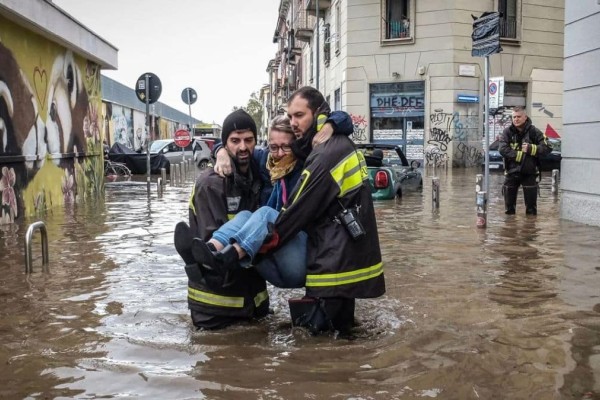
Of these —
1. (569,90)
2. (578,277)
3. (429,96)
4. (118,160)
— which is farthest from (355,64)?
(578,277)

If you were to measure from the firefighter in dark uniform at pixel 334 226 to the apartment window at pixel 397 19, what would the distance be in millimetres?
26274

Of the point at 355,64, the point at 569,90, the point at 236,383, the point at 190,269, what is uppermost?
the point at 355,64

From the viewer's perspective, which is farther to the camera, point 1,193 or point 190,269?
point 1,193

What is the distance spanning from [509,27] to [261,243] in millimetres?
28398

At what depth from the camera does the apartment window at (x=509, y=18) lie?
29.7 metres

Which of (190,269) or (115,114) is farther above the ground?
(115,114)

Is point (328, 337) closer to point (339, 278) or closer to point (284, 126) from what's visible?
point (339, 278)

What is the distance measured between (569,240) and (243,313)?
5.70 meters

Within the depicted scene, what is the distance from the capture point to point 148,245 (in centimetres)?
887

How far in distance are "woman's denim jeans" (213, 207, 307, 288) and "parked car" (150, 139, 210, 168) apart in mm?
25752

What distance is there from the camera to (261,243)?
13.8 ft

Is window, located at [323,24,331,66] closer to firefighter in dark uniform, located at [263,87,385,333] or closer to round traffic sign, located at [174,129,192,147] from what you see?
round traffic sign, located at [174,129,192,147]

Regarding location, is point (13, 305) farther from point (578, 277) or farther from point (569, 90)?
point (569, 90)

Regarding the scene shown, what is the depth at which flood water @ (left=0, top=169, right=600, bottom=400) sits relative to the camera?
3.72 m
